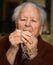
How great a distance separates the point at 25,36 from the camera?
2.32m

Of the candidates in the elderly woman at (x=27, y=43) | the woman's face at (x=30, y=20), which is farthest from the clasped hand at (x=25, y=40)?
the woman's face at (x=30, y=20)

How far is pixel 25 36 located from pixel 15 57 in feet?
0.99

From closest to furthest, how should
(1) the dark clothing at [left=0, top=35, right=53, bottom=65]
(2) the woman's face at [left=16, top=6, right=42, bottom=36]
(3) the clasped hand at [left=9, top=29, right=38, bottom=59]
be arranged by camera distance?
(3) the clasped hand at [left=9, top=29, right=38, bottom=59] → (1) the dark clothing at [left=0, top=35, right=53, bottom=65] → (2) the woman's face at [left=16, top=6, right=42, bottom=36]

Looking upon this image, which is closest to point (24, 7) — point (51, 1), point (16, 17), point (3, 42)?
point (16, 17)

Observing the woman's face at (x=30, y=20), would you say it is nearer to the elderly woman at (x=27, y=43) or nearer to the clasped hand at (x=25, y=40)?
the elderly woman at (x=27, y=43)

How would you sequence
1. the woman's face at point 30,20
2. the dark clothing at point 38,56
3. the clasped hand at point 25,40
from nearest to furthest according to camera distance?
the clasped hand at point 25,40 → the dark clothing at point 38,56 → the woman's face at point 30,20

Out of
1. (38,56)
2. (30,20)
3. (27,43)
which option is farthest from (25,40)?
(30,20)

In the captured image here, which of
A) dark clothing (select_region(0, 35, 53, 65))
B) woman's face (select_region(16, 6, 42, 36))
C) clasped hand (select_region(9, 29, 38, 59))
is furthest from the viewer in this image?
woman's face (select_region(16, 6, 42, 36))

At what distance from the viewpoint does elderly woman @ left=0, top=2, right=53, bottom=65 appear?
2352 mm

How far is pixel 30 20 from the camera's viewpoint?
2590 mm

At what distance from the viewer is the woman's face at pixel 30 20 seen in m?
2.56

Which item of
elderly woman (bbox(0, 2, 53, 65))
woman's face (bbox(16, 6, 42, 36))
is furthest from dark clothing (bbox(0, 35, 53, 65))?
woman's face (bbox(16, 6, 42, 36))

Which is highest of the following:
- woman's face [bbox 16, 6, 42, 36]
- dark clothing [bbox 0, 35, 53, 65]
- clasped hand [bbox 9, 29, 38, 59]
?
woman's face [bbox 16, 6, 42, 36]

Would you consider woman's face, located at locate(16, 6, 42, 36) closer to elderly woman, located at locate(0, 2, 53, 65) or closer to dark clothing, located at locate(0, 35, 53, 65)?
elderly woman, located at locate(0, 2, 53, 65)
